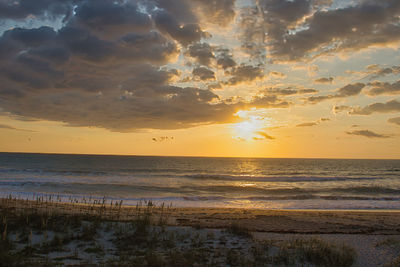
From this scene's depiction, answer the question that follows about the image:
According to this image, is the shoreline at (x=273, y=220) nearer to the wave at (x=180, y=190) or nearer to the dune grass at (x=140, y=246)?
the dune grass at (x=140, y=246)

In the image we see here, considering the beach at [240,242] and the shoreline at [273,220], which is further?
the shoreline at [273,220]

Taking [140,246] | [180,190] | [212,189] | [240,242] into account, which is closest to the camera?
[140,246]

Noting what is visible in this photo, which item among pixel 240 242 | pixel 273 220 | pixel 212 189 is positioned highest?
pixel 240 242

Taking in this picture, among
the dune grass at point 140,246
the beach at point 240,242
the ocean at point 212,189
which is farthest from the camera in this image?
the ocean at point 212,189

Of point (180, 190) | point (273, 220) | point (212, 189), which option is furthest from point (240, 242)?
point (212, 189)

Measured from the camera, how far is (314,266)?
8688mm

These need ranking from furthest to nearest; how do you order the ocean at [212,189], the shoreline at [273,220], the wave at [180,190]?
the wave at [180,190] → the ocean at [212,189] → the shoreline at [273,220]

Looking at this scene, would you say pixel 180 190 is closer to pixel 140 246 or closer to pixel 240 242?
pixel 240 242

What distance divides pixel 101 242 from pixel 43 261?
265 cm

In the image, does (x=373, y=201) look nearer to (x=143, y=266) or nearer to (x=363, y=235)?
(x=363, y=235)

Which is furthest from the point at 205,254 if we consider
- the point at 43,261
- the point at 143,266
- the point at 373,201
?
the point at 373,201

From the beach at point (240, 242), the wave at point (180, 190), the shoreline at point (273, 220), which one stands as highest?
the beach at point (240, 242)

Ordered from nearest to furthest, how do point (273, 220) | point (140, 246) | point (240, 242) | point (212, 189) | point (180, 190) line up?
point (140, 246) < point (240, 242) < point (273, 220) < point (180, 190) < point (212, 189)

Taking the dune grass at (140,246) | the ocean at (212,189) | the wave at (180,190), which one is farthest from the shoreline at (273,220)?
the wave at (180,190)
